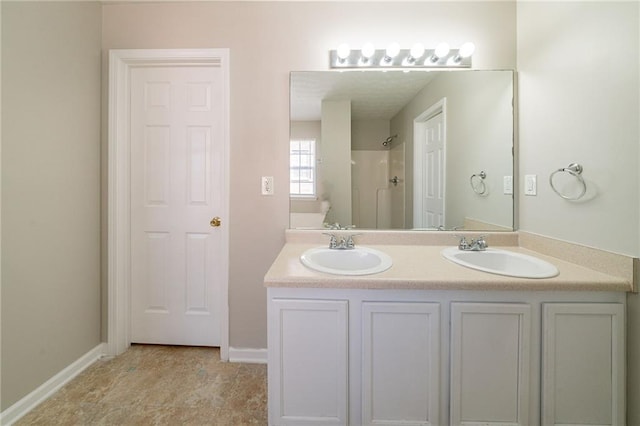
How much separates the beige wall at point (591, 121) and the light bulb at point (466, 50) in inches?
11.9

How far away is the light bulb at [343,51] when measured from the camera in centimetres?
179

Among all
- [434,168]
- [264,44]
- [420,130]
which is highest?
[264,44]

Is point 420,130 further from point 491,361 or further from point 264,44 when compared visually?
point 491,361

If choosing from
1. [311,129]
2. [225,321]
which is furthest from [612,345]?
[225,321]

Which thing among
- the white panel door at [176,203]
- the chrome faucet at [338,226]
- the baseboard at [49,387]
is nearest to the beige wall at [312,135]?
the chrome faucet at [338,226]

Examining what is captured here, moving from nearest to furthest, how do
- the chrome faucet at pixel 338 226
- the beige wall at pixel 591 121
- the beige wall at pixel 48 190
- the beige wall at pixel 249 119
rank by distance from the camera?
the beige wall at pixel 591 121 → the beige wall at pixel 249 119 → the beige wall at pixel 48 190 → the chrome faucet at pixel 338 226

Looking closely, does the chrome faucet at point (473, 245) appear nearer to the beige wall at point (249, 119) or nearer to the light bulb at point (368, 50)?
the beige wall at point (249, 119)

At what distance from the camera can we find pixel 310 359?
1.22m

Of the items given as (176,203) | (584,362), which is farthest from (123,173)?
(584,362)

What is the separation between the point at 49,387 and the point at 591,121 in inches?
119

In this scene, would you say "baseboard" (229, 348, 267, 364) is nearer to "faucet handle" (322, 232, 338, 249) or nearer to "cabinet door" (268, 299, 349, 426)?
"cabinet door" (268, 299, 349, 426)

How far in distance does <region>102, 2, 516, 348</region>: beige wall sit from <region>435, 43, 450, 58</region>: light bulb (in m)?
0.09

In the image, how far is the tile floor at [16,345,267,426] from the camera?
4.74 ft

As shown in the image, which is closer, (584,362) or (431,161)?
(584,362)
